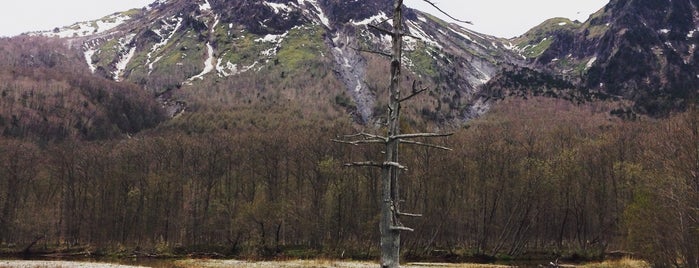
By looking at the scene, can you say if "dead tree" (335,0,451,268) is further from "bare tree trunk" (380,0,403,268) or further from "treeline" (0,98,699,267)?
"treeline" (0,98,699,267)

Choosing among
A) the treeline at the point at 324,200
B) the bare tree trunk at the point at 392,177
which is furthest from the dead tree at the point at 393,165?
the treeline at the point at 324,200

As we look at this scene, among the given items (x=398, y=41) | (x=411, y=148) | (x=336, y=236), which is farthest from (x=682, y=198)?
(x=336, y=236)

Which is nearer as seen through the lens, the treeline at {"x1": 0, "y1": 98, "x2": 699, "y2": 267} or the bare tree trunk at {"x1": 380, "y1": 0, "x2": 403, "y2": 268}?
the bare tree trunk at {"x1": 380, "y1": 0, "x2": 403, "y2": 268}

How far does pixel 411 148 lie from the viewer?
91688 mm

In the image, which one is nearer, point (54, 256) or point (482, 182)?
point (54, 256)

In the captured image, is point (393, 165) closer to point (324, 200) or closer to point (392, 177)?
point (392, 177)

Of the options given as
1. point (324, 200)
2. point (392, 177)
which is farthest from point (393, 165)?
point (324, 200)

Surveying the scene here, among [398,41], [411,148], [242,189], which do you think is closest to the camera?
[398,41]

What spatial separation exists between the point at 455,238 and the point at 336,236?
2401cm

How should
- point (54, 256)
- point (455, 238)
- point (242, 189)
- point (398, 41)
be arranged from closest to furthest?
point (398, 41) < point (54, 256) < point (455, 238) < point (242, 189)

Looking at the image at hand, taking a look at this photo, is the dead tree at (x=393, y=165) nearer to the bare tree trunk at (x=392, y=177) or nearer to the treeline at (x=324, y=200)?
the bare tree trunk at (x=392, y=177)

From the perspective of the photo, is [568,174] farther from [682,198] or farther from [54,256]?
[54,256]

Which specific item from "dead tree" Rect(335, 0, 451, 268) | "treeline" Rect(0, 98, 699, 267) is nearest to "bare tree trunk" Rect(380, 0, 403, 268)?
"dead tree" Rect(335, 0, 451, 268)

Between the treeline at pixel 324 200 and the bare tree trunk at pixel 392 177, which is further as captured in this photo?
the treeline at pixel 324 200
